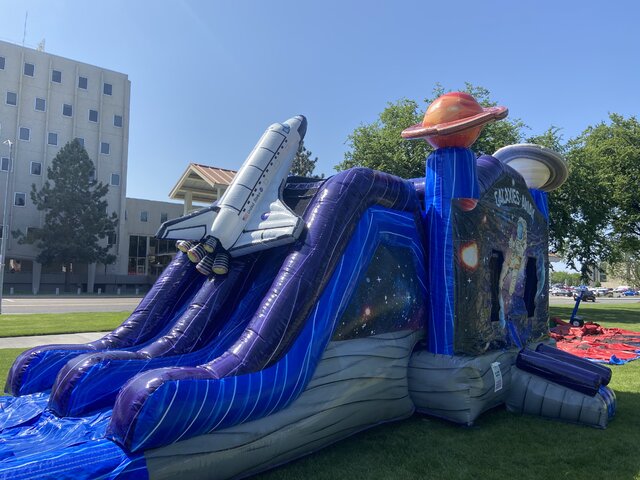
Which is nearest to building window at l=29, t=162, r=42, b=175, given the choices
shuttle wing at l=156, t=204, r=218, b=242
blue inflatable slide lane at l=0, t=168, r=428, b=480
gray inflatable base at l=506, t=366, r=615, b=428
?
blue inflatable slide lane at l=0, t=168, r=428, b=480

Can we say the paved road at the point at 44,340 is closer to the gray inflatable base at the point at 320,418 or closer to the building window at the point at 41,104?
the gray inflatable base at the point at 320,418

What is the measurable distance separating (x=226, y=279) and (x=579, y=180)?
18.7 meters

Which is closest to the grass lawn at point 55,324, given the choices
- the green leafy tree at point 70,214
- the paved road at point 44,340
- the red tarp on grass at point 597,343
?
the paved road at point 44,340

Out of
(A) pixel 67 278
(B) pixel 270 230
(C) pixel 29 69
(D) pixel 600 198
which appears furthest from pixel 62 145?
(B) pixel 270 230

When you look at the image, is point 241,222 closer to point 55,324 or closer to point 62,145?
point 55,324

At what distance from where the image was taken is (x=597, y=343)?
11906mm

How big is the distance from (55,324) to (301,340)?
1203 cm

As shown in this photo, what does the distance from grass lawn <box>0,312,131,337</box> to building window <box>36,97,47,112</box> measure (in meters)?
22.9

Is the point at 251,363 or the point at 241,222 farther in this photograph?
the point at 241,222

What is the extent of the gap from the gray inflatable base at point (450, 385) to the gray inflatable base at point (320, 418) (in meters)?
0.14

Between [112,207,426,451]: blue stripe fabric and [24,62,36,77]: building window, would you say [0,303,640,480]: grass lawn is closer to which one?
[112,207,426,451]: blue stripe fabric

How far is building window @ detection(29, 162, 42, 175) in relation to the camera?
3297 cm

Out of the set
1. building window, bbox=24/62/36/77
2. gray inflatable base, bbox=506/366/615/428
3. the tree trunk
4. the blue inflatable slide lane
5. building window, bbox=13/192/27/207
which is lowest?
the tree trunk

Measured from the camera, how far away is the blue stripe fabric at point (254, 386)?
3.07m
